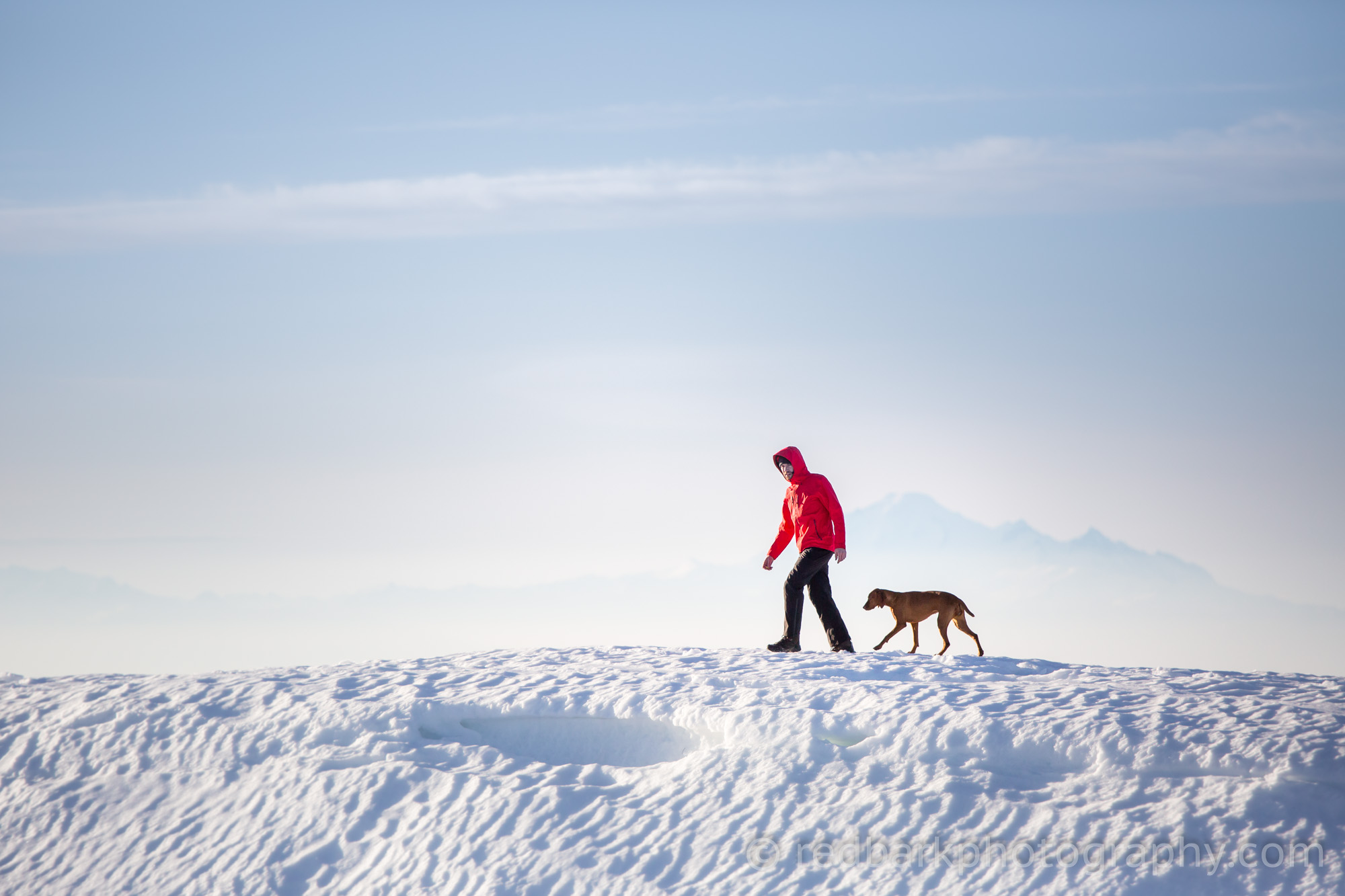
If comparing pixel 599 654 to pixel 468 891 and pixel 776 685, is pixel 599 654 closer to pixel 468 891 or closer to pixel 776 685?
pixel 776 685

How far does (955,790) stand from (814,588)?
3670mm

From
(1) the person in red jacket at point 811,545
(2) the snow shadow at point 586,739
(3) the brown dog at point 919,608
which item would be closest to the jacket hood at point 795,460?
(1) the person in red jacket at point 811,545

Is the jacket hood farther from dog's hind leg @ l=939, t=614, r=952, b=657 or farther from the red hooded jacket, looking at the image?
dog's hind leg @ l=939, t=614, r=952, b=657

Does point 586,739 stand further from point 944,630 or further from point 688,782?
point 944,630

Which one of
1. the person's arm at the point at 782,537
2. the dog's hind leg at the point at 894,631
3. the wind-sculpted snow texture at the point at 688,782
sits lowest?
the wind-sculpted snow texture at the point at 688,782

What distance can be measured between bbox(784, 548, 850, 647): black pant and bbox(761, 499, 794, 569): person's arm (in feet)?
1.69

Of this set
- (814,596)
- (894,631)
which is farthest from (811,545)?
(894,631)

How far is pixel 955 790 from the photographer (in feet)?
25.5

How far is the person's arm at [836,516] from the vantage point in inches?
433

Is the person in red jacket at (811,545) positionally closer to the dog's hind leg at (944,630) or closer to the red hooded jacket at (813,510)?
the red hooded jacket at (813,510)

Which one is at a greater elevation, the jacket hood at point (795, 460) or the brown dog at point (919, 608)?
→ the jacket hood at point (795, 460)

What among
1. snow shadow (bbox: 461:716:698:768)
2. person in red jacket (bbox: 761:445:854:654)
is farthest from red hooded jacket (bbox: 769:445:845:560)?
snow shadow (bbox: 461:716:698:768)

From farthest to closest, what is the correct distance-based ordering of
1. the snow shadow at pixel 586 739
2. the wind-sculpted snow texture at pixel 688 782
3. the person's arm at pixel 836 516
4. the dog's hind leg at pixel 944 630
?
the dog's hind leg at pixel 944 630, the person's arm at pixel 836 516, the snow shadow at pixel 586 739, the wind-sculpted snow texture at pixel 688 782

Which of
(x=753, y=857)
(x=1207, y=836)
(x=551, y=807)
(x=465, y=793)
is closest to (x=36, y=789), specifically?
(x=465, y=793)
